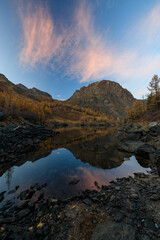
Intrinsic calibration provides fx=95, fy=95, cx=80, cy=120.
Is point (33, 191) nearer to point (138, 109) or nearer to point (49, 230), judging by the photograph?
point (49, 230)

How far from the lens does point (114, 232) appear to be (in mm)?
4008

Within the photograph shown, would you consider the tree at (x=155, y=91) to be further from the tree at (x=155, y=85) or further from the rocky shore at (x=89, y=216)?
Answer: the rocky shore at (x=89, y=216)

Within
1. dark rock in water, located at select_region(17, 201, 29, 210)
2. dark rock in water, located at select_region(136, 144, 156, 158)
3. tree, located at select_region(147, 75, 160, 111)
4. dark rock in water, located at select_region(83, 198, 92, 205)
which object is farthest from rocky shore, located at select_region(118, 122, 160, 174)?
tree, located at select_region(147, 75, 160, 111)

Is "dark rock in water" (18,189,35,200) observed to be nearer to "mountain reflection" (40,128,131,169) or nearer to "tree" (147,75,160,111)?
"mountain reflection" (40,128,131,169)

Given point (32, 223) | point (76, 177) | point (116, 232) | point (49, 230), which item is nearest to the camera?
point (116, 232)

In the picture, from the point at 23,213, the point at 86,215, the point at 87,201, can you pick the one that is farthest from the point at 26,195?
the point at 86,215

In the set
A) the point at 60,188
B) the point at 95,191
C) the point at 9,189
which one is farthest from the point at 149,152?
the point at 9,189

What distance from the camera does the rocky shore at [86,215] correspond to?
13.6 ft

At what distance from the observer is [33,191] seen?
7867mm

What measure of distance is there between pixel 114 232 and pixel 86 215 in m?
1.71

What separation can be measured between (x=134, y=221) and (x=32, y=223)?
5252 mm

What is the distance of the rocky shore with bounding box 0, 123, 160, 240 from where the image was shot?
4.14 metres

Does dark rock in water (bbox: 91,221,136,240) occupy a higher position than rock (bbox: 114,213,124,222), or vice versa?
dark rock in water (bbox: 91,221,136,240)

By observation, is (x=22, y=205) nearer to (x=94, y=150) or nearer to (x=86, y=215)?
(x=86, y=215)
